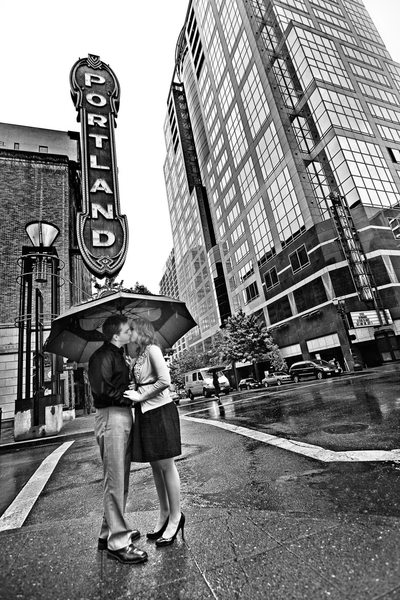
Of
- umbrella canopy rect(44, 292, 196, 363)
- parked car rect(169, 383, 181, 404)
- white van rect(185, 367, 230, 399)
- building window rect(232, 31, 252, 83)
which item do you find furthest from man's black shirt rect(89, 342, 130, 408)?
building window rect(232, 31, 252, 83)

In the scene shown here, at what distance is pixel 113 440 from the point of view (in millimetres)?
2389

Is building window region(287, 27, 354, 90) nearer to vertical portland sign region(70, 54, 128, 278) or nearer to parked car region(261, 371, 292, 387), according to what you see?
vertical portland sign region(70, 54, 128, 278)

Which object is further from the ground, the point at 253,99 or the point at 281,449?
the point at 253,99

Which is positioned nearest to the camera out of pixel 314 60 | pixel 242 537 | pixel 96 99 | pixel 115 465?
pixel 242 537

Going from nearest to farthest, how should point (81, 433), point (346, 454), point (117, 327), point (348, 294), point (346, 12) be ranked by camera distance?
point (117, 327), point (346, 454), point (81, 433), point (348, 294), point (346, 12)

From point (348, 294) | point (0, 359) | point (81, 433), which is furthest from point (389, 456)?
point (348, 294)

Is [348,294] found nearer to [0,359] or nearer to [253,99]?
[0,359]

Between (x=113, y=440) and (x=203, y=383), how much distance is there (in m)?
26.1

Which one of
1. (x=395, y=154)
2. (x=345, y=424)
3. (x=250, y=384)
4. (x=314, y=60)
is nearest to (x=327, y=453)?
(x=345, y=424)

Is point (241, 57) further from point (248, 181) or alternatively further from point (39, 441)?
point (39, 441)

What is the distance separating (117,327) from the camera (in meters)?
2.81

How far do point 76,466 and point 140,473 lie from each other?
1681mm

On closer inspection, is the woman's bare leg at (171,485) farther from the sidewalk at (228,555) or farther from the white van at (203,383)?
the white van at (203,383)

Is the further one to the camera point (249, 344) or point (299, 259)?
point (249, 344)
